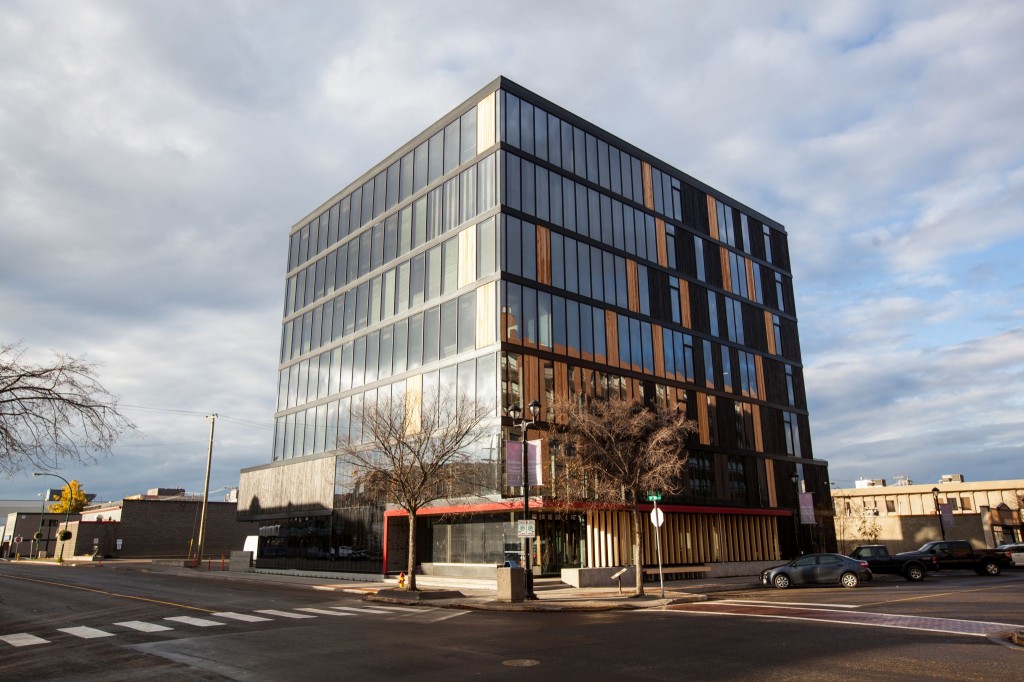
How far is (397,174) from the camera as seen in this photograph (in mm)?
49062

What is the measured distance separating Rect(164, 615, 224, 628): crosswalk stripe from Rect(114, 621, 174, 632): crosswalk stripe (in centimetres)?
76

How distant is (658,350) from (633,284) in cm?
448

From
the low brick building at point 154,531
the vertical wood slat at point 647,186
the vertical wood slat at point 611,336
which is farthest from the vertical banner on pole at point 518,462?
the low brick building at point 154,531

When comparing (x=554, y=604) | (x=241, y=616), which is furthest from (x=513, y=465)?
(x=241, y=616)

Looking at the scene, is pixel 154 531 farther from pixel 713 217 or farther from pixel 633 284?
pixel 713 217

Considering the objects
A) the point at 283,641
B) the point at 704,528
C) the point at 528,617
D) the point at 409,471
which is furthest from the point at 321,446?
the point at 283,641

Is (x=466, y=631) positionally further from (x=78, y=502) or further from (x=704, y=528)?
(x=78, y=502)

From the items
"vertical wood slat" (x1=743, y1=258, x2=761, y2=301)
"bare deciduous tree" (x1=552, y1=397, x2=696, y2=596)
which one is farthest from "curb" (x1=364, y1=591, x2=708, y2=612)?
"vertical wood slat" (x1=743, y1=258, x2=761, y2=301)

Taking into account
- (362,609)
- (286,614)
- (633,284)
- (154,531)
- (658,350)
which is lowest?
(362,609)

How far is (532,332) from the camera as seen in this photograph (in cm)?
3856

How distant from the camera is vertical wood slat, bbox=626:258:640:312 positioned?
4562 centimetres

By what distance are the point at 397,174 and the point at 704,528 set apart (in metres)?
30.2

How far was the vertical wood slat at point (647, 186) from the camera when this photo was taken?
162ft

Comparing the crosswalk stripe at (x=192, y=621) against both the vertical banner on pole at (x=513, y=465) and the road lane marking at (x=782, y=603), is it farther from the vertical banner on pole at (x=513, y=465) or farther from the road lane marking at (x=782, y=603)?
the road lane marking at (x=782, y=603)
